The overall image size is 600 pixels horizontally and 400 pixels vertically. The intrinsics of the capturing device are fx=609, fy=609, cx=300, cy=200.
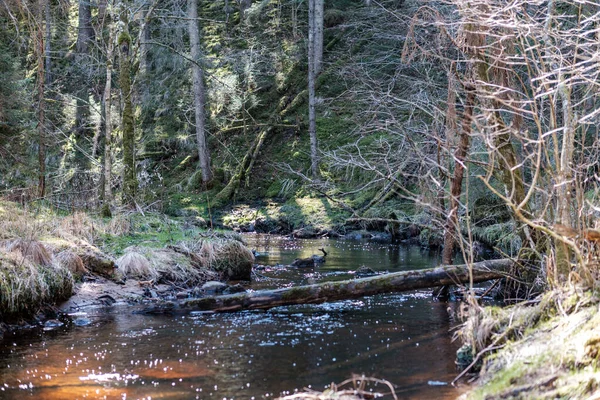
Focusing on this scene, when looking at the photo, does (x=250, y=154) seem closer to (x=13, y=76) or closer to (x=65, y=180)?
(x=65, y=180)

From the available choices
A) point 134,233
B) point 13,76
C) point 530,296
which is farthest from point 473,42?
point 13,76

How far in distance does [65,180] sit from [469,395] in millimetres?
15013

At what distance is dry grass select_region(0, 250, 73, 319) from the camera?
793 centimetres

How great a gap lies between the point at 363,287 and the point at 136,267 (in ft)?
14.7

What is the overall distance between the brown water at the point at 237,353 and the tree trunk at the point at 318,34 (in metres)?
18.8

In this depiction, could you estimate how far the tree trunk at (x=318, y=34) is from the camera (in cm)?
2611

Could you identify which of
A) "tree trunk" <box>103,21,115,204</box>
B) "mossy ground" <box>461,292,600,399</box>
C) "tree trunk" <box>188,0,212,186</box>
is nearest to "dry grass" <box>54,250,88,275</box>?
"tree trunk" <box>103,21,115,204</box>

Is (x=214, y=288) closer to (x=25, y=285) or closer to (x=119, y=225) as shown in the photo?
(x=25, y=285)

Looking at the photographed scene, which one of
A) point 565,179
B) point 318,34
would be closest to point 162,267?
→ point 565,179

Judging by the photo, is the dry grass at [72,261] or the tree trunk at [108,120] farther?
the tree trunk at [108,120]

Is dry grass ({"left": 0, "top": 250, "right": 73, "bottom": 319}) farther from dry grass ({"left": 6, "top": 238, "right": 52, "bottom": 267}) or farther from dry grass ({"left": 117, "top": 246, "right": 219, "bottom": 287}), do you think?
dry grass ({"left": 117, "top": 246, "right": 219, "bottom": 287})

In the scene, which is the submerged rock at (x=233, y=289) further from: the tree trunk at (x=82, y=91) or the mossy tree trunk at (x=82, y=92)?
the tree trunk at (x=82, y=91)

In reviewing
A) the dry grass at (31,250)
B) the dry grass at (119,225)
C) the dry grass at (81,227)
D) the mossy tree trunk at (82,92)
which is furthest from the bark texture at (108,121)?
the mossy tree trunk at (82,92)

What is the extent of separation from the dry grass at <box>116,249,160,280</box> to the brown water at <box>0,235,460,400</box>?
1707mm
